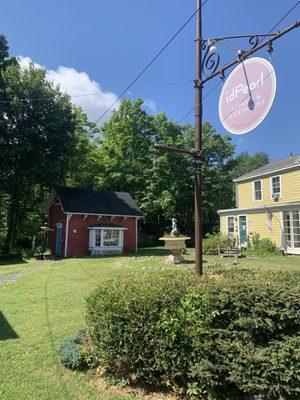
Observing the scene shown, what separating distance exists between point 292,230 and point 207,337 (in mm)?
18289

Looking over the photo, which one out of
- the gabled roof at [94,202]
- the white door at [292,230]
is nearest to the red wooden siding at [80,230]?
the gabled roof at [94,202]

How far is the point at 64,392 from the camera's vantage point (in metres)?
4.10

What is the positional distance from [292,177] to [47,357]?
66.5ft

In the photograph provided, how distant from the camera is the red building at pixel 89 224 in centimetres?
2434

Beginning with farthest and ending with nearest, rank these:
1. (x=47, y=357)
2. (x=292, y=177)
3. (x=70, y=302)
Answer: (x=292, y=177) < (x=70, y=302) < (x=47, y=357)

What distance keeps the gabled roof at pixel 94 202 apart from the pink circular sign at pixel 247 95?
782 inches

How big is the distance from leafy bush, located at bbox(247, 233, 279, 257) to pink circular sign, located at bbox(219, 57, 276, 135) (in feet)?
52.0

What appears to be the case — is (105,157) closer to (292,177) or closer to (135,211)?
(135,211)

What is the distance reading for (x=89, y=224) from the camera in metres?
25.1

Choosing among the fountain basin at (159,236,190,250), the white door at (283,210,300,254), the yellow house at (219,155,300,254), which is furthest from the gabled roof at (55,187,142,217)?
the white door at (283,210,300,254)

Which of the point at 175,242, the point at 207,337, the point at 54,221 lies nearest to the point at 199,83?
the point at 207,337

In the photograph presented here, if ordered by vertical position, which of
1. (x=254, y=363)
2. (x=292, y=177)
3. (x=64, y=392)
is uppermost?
(x=292, y=177)

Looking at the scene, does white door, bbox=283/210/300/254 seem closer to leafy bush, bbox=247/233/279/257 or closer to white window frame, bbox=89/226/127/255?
leafy bush, bbox=247/233/279/257

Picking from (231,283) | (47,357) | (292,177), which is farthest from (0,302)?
(292,177)
